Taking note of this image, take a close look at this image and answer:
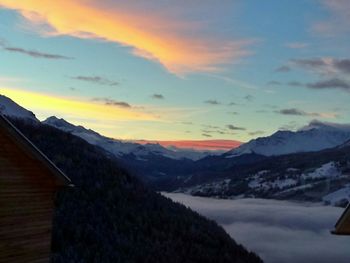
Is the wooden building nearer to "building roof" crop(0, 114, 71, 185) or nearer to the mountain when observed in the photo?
"building roof" crop(0, 114, 71, 185)

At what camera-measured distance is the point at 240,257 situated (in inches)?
3794

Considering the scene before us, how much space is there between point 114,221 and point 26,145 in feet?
212

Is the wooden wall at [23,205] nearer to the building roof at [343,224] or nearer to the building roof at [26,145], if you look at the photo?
the building roof at [26,145]

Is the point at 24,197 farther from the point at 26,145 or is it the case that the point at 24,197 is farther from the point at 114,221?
the point at 114,221

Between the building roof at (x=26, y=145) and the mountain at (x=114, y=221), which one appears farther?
the mountain at (x=114, y=221)

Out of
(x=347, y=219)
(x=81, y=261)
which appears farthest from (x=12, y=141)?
(x=81, y=261)

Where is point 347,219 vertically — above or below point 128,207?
above

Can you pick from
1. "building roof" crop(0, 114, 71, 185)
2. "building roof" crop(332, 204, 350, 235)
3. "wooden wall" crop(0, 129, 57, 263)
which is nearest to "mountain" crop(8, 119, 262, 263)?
"wooden wall" crop(0, 129, 57, 263)

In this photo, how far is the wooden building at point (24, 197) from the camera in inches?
982

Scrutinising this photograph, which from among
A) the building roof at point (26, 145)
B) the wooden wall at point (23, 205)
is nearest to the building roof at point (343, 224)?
the building roof at point (26, 145)

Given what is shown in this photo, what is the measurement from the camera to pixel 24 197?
1025 inches

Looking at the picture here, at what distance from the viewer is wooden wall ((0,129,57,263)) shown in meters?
24.9

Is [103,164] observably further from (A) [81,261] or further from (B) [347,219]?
(B) [347,219]

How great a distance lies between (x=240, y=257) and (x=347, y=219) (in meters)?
76.9
